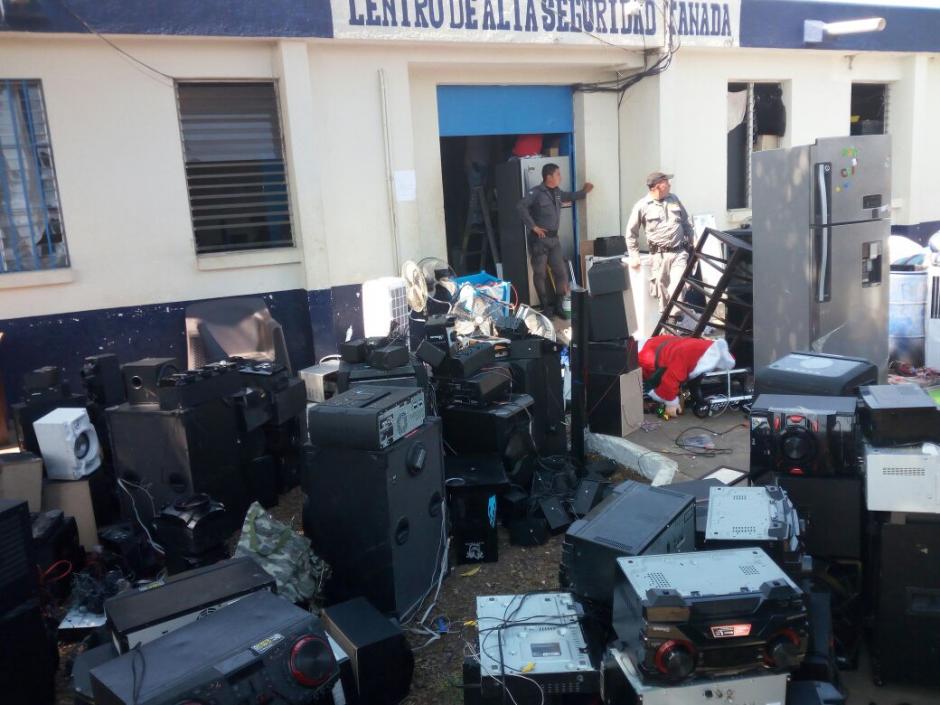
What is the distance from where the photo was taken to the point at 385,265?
8141mm

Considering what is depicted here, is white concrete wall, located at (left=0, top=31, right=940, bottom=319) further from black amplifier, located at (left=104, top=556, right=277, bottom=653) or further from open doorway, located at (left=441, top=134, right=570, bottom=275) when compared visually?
black amplifier, located at (left=104, top=556, right=277, bottom=653)

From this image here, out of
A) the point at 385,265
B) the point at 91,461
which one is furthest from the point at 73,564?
the point at 385,265

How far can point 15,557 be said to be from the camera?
9.88 feet

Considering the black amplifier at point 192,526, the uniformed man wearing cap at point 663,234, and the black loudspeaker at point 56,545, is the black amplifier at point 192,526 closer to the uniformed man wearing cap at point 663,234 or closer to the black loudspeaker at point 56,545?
the black loudspeaker at point 56,545

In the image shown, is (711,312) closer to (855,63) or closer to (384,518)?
(384,518)

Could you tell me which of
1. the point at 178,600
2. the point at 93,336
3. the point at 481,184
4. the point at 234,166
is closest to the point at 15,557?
the point at 178,600

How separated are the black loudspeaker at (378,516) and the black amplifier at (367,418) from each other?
1.9 inches

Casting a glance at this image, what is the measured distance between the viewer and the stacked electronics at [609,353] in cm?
584

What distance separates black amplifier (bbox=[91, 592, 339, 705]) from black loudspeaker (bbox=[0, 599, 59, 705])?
2.74 feet

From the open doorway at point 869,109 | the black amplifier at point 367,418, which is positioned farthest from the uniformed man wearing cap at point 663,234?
the black amplifier at point 367,418

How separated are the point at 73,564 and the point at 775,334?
525 cm

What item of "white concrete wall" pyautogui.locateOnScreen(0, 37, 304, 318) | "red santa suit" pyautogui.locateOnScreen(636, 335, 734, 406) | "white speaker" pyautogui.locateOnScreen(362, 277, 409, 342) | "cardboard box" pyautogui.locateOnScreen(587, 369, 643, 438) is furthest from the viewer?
"white speaker" pyautogui.locateOnScreen(362, 277, 409, 342)

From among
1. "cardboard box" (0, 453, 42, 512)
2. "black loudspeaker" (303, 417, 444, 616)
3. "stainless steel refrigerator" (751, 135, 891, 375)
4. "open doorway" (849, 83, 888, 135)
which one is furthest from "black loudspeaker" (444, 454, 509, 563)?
"open doorway" (849, 83, 888, 135)

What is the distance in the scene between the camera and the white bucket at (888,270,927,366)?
721cm
